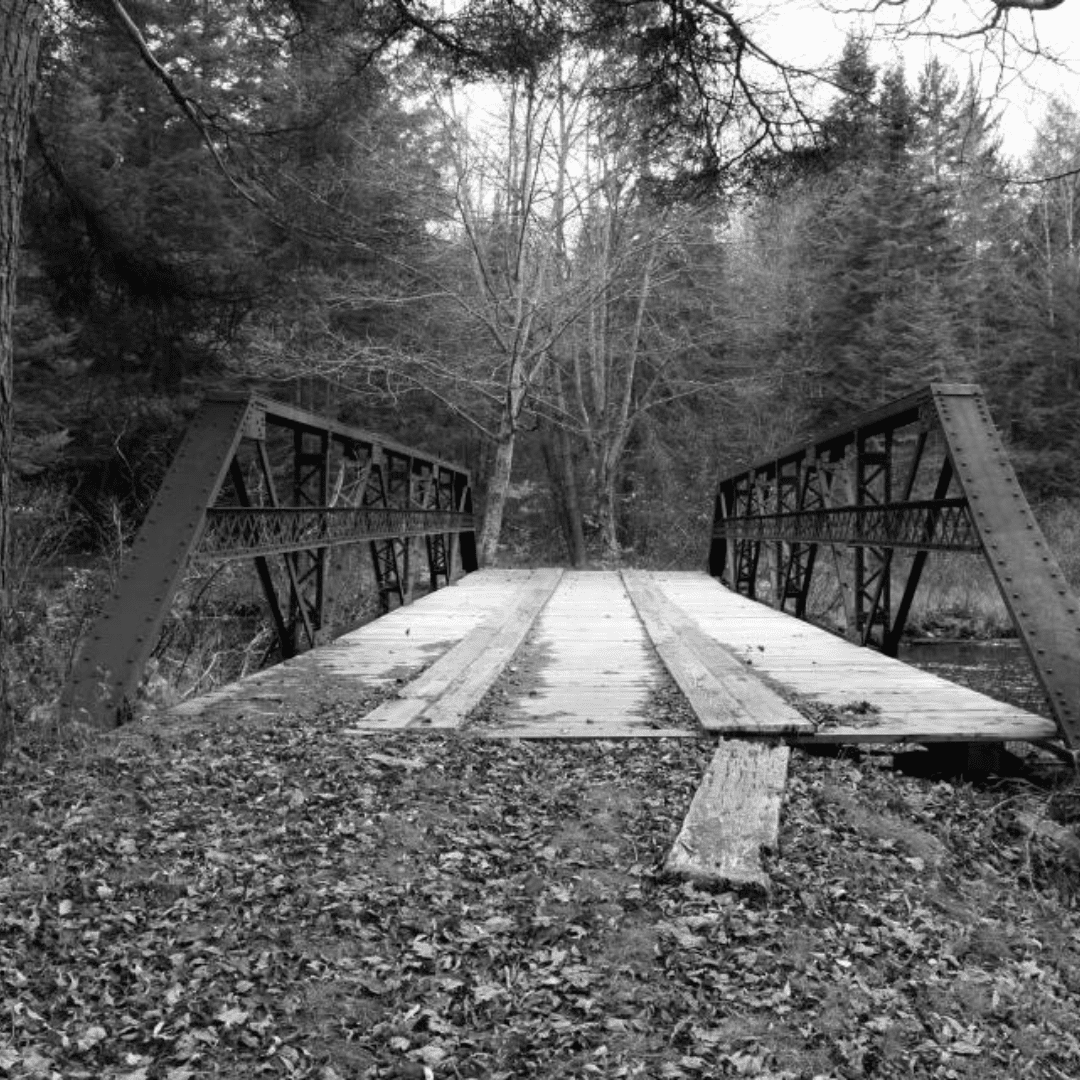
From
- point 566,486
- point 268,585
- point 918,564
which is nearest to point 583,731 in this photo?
point 268,585

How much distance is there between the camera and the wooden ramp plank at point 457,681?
4.83 meters

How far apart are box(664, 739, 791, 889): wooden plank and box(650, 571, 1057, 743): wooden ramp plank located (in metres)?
0.56

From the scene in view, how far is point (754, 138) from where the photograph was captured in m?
7.22

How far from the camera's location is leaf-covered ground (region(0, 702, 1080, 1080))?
2.29 meters

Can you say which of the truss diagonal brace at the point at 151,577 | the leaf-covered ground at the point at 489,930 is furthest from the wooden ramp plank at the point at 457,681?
the truss diagonal brace at the point at 151,577

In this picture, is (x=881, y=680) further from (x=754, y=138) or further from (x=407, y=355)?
(x=407, y=355)

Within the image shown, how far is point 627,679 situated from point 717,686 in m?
0.70

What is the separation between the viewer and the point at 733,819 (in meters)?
3.44

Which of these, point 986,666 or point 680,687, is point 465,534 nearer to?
point 986,666

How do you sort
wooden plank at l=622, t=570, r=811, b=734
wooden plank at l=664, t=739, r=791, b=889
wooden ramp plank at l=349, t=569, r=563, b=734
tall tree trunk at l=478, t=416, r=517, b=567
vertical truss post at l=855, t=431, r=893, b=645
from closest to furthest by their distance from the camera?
wooden plank at l=664, t=739, r=791, b=889
wooden plank at l=622, t=570, r=811, b=734
wooden ramp plank at l=349, t=569, r=563, b=734
vertical truss post at l=855, t=431, r=893, b=645
tall tree trunk at l=478, t=416, r=517, b=567

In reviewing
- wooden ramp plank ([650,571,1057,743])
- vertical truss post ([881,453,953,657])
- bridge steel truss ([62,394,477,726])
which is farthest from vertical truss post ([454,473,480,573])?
vertical truss post ([881,453,953,657])

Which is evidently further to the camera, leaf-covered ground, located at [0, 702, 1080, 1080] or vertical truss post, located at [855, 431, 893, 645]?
vertical truss post, located at [855, 431, 893, 645]

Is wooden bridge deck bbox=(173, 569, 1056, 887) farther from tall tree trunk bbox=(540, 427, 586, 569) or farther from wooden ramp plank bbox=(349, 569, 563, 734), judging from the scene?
tall tree trunk bbox=(540, 427, 586, 569)

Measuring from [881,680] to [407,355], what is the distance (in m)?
13.8
